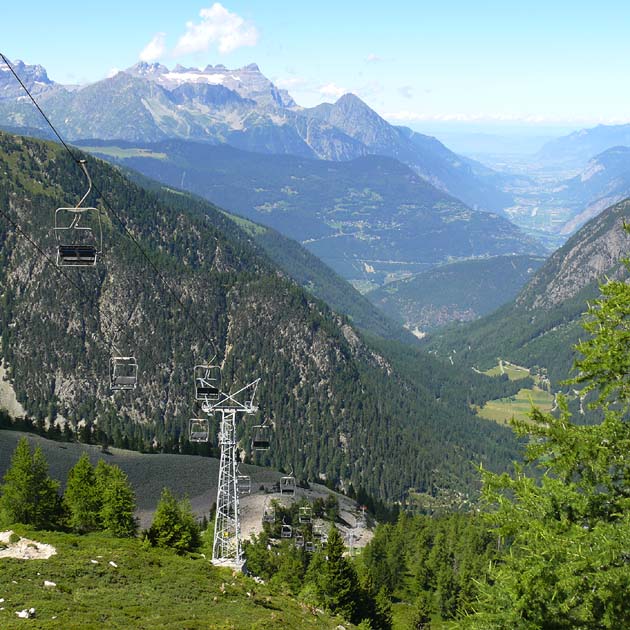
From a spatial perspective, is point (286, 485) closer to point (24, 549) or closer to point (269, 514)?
point (269, 514)

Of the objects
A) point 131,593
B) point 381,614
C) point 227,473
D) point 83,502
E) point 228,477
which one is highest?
point 227,473

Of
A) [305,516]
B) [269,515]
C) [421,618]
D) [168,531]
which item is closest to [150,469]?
[269,515]

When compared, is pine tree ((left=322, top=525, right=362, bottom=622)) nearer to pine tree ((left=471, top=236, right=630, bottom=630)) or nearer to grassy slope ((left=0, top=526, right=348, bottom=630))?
grassy slope ((left=0, top=526, right=348, bottom=630))

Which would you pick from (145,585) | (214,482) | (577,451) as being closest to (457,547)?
(214,482)

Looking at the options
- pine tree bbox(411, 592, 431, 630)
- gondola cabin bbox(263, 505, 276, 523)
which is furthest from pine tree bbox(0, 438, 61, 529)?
gondola cabin bbox(263, 505, 276, 523)

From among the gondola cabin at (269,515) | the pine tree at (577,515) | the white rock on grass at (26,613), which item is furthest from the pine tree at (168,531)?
the pine tree at (577,515)

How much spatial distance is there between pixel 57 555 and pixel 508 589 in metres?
43.8

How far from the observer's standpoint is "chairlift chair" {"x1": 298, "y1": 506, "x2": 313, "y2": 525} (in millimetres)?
120956

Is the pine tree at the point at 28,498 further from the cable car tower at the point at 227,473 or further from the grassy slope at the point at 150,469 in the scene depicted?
the grassy slope at the point at 150,469

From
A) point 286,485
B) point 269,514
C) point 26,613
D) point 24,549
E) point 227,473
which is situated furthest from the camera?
point 269,514

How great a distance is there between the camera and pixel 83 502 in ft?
272

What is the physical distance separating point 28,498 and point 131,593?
33507mm

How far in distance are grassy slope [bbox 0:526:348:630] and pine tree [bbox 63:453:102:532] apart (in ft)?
41.4

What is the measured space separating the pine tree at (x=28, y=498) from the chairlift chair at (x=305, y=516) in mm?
47414
